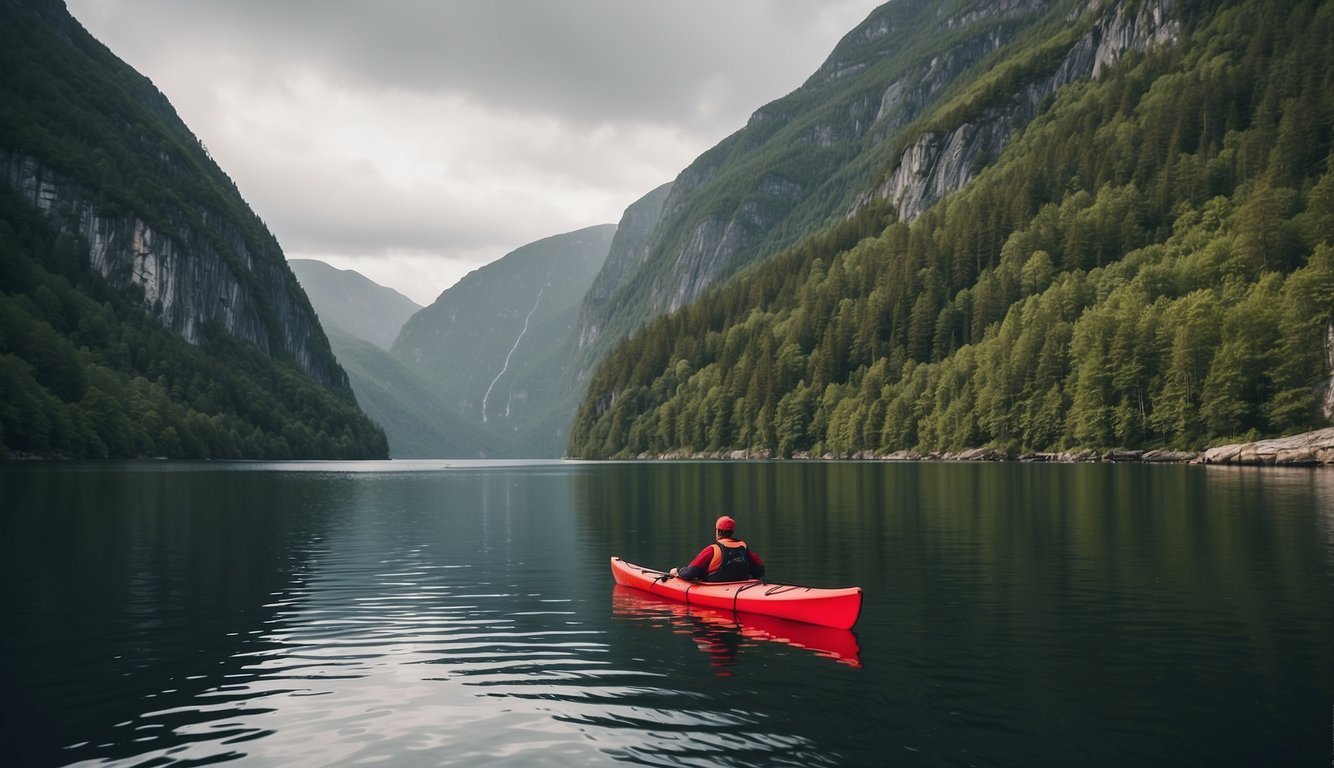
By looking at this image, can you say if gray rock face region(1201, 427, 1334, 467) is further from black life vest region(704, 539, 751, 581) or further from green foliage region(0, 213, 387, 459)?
green foliage region(0, 213, 387, 459)

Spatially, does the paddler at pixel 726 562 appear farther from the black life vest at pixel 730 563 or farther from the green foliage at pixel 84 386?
the green foliage at pixel 84 386

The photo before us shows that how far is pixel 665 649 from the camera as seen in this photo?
21.4 metres

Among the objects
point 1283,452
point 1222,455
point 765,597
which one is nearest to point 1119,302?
point 1222,455

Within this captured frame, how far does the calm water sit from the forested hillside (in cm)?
6206

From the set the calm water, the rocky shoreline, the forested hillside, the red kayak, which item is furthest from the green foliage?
the rocky shoreline

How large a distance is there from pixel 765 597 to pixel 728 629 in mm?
1320

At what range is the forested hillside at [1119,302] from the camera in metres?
99.6

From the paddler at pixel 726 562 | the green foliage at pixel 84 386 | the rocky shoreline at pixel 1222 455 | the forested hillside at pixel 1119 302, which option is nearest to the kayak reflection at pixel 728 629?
the paddler at pixel 726 562

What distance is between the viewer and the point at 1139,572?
29.3 m

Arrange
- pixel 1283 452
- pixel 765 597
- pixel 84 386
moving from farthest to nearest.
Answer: pixel 84 386 < pixel 1283 452 < pixel 765 597

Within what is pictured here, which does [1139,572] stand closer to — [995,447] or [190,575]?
[190,575]

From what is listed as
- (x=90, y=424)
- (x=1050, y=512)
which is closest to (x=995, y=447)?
(x=1050, y=512)

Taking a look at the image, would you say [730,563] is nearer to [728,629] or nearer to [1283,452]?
[728,629]

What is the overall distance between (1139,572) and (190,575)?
32296 mm
